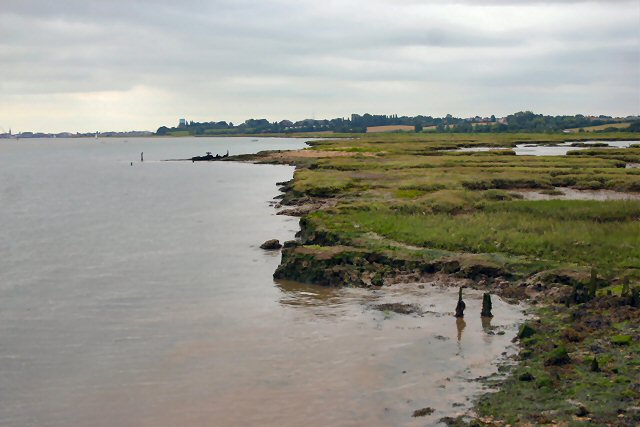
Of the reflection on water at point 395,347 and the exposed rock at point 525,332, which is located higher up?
the exposed rock at point 525,332

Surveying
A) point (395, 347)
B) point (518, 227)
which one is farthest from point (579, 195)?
point (395, 347)

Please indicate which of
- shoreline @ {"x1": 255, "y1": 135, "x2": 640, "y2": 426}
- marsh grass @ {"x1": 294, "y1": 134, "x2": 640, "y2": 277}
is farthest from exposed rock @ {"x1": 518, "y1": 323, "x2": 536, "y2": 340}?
marsh grass @ {"x1": 294, "y1": 134, "x2": 640, "y2": 277}

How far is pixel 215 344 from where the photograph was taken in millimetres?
23031

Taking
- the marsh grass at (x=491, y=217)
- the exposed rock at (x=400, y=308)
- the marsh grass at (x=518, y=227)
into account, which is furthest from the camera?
the marsh grass at (x=491, y=217)

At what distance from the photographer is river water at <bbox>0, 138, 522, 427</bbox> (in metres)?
17.8

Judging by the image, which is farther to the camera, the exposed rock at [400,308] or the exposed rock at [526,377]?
the exposed rock at [400,308]

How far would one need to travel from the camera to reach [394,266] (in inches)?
1201

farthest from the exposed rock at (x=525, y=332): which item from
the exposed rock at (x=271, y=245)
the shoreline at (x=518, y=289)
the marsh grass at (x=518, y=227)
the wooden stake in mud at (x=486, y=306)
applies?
the exposed rock at (x=271, y=245)

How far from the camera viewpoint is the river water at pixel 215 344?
1780 cm

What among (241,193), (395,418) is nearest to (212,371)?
(395,418)

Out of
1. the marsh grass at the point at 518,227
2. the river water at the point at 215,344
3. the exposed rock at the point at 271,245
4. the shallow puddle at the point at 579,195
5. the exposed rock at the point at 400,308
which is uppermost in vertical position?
the marsh grass at the point at 518,227

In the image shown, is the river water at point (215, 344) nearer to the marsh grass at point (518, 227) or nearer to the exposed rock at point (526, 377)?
the exposed rock at point (526, 377)

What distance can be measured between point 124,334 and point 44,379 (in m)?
4.33

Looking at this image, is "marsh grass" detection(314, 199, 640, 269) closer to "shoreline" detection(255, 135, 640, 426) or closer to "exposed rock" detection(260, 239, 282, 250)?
"shoreline" detection(255, 135, 640, 426)
